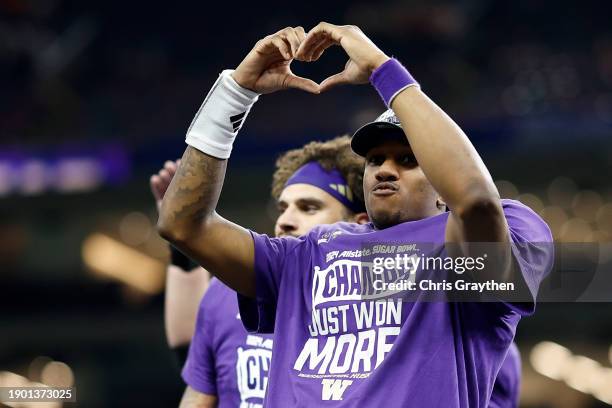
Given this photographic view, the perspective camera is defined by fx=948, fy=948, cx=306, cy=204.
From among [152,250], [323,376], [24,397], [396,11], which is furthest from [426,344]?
[152,250]

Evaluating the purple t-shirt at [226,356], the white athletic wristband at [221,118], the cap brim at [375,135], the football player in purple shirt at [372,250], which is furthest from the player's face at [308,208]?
the white athletic wristband at [221,118]

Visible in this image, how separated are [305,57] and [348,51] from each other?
12 cm

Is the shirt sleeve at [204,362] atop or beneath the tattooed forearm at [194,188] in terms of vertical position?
beneath

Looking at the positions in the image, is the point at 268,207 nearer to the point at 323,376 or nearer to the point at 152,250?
the point at 152,250

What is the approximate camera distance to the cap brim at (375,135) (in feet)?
9.00

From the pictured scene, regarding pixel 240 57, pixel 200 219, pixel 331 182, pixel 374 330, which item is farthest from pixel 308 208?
pixel 240 57

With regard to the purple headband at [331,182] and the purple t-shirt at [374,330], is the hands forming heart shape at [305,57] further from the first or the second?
the purple headband at [331,182]

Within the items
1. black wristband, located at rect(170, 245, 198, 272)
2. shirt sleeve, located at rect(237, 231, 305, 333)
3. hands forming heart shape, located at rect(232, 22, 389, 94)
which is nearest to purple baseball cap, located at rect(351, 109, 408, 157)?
hands forming heart shape, located at rect(232, 22, 389, 94)

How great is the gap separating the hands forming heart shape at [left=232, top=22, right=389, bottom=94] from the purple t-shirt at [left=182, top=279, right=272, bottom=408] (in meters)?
1.25

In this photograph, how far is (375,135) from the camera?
9.16ft

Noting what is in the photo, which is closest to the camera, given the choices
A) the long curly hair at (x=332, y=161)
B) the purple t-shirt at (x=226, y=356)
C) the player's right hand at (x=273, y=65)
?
the player's right hand at (x=273, y=65)

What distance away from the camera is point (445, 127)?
2357 mm

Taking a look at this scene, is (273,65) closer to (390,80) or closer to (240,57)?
(390,80)

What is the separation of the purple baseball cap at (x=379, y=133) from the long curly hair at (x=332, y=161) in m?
0.95
